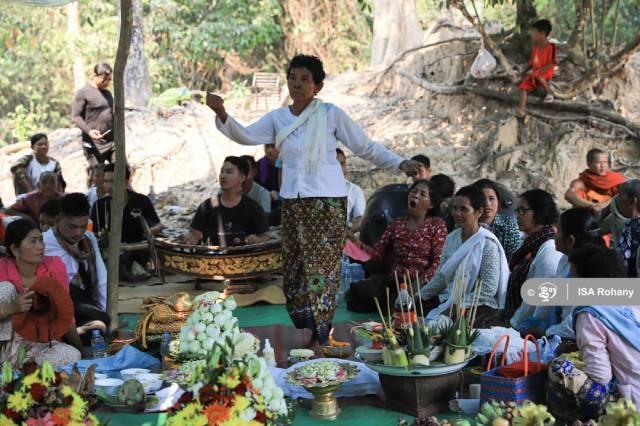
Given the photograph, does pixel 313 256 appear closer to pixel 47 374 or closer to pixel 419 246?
pixel 419 246

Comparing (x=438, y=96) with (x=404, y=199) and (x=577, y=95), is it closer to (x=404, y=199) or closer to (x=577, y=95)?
(x=577, y=95)

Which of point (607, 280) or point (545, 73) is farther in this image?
point (545, 73)

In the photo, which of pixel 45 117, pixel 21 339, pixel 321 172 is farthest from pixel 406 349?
pixel 45 117

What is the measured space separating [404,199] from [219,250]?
1.58 m

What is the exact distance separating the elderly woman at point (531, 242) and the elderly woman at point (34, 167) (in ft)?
16.8

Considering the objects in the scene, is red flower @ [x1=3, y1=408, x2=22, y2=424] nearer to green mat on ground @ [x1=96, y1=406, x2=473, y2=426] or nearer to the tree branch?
green mat on ground @ [x1=96, y1=406, x2=473, y2=426]

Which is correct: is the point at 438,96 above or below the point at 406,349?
above

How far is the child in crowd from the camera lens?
9.05 m

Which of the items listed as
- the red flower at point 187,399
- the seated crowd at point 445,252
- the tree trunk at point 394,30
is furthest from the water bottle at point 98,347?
the tree trunk at point 394,30

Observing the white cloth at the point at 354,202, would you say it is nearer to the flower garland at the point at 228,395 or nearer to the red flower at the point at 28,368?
the flower garland at the point at 228,395

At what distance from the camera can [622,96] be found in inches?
401

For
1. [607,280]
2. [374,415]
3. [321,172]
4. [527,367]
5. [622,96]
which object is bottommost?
[374,415]

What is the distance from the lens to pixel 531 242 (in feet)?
15.9

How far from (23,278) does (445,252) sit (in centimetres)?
245
